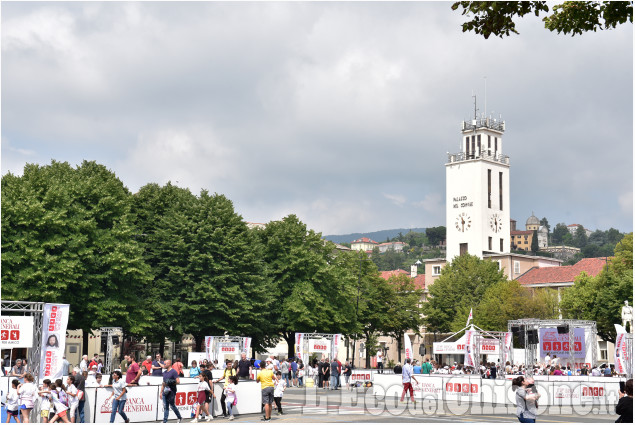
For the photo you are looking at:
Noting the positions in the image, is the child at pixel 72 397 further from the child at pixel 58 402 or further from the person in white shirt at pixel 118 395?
the person in white shirt at pixel 118 395

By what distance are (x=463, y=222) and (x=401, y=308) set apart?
83.7 ft

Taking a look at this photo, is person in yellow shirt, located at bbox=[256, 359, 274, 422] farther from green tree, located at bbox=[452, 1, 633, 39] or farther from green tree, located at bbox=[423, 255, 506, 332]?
green tree, located at bbox=[423, 255, 506, 332]

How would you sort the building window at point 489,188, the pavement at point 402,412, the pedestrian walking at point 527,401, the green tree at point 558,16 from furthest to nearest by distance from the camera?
1. the building window at point 489,188
2. the pavement at point 402,412
3. the pedestrian walking at point 527,401
4. the green tree at point 558,16

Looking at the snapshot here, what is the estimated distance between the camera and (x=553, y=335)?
44.2 m

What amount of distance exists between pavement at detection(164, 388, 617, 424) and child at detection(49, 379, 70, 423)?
5258 millimetres

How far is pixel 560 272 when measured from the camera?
10412cm

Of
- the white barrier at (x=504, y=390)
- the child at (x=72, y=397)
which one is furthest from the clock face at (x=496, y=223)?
the child at (x=72, y=397)

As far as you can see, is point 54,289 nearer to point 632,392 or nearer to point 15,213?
point 15,213

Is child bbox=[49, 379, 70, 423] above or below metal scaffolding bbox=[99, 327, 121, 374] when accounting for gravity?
below

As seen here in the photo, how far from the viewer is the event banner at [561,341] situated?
44.2m

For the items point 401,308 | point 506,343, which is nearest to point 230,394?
point 506,343

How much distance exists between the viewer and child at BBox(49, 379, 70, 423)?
21.5 metres

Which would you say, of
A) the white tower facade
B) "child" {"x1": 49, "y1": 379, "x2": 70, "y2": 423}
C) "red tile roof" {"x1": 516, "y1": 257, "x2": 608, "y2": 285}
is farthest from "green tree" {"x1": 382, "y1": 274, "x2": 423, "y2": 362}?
"child" {"x1": 49, "y1": 379, "x2": 70, "y2": 423}

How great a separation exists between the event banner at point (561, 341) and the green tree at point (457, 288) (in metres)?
42.8
